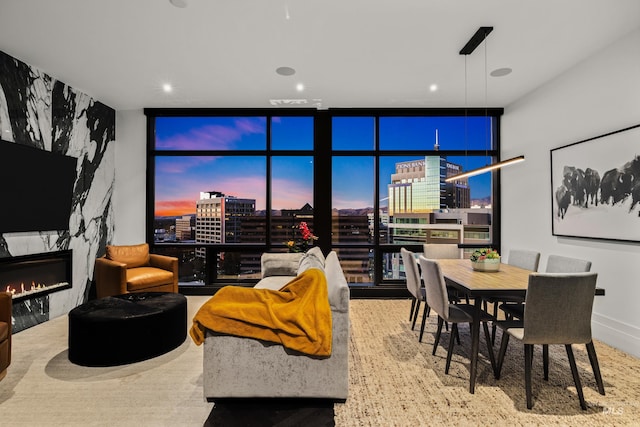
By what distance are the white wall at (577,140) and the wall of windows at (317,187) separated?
0.51 meters

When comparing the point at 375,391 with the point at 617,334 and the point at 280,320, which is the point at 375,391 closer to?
the point at 280,320

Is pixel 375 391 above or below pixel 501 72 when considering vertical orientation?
below

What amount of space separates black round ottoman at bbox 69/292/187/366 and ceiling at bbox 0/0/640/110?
2.46 meters

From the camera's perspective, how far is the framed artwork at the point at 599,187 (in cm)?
315

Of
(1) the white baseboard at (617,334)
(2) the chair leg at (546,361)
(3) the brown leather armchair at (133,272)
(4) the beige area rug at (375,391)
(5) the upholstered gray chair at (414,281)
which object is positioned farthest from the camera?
(3) the brown leather armchair at (133,272)

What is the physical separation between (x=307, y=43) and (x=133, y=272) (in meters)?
3.47

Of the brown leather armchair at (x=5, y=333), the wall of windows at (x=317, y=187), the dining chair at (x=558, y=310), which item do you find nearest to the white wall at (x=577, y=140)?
the wall of windows at (x=317, y=187)

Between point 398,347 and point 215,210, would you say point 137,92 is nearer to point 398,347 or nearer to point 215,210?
point 215,210

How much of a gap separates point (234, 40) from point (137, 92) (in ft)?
6.95

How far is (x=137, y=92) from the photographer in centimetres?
460

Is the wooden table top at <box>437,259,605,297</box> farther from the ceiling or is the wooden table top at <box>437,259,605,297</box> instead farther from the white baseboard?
the ceiling

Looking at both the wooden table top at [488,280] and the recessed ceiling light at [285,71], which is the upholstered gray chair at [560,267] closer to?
the wooden table top at [488,280]

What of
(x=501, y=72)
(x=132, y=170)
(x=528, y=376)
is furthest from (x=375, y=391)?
(x=132, y=170)

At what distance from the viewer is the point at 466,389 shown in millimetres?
2475
